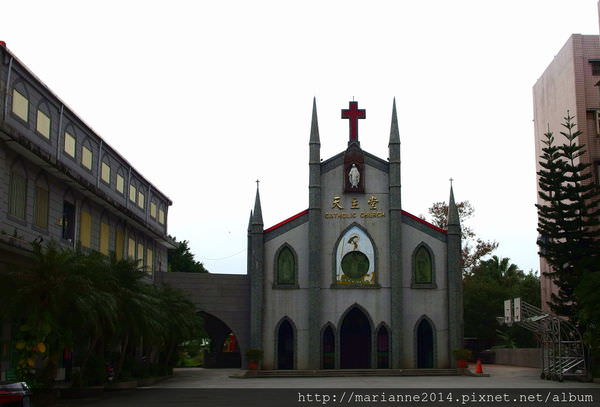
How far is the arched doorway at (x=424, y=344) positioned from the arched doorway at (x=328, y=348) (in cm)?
433

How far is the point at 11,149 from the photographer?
74.3 ft

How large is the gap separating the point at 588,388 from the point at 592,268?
7.66 m

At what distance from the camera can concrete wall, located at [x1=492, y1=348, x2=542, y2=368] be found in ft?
139

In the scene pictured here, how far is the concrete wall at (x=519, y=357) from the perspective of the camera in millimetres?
42281

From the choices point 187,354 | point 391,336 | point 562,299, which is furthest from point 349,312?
point 187,354

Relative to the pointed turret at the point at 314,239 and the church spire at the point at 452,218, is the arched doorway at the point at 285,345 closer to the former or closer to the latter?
the pointed turret at the point at 314,239

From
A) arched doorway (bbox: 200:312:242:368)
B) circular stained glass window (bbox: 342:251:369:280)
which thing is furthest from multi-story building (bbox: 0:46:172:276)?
arched doorway (bbox: 200:312:242:368)

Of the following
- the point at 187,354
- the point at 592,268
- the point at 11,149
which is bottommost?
the point at 187,354

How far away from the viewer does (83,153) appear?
3020 centimetres

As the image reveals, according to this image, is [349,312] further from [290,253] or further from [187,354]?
[187,354]

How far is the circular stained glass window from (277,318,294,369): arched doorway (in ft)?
13.2

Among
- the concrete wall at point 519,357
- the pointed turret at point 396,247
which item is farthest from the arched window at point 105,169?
the concrete wall at point 519,357

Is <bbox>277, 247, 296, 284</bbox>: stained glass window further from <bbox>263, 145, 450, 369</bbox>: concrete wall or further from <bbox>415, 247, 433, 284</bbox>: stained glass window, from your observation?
<bbox>415, 247, 433, 284</bbox>: stained glass window

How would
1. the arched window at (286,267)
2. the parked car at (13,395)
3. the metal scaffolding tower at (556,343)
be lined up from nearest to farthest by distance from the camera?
1. the parked car at (13,395)
2. the metal scaffolding tower at (556,343)
3. the arched window at (286,267)
